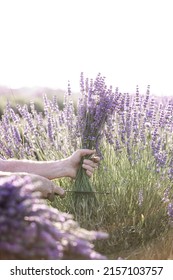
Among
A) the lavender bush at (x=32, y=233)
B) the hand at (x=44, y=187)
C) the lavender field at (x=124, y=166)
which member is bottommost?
the lavender field at (x=124, y=166)

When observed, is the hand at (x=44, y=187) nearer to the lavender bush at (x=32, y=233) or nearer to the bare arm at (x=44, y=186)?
the bare arm at (x=44, y=186)

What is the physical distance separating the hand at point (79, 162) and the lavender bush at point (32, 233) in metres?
2.01

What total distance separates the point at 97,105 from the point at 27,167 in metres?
0.59

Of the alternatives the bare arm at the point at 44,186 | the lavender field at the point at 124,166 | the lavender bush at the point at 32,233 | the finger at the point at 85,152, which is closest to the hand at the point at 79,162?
the finger at the point at 85,152

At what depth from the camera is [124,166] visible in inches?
144

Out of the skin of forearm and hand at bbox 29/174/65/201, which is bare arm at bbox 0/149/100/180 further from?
hand at bbox 29/174/65/201

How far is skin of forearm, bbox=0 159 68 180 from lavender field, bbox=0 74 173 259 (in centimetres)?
21

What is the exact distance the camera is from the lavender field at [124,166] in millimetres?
3355

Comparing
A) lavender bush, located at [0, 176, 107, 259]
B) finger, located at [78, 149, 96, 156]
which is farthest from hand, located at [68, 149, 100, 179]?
lavender bush, located at [0, 176, 107, 259]
